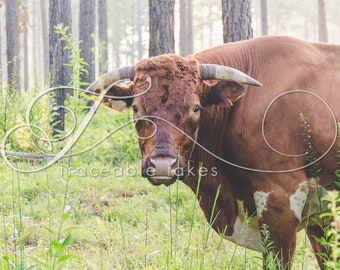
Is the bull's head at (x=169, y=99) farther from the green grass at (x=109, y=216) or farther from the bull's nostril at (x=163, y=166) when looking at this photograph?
the green grass at (x=109, y=216)

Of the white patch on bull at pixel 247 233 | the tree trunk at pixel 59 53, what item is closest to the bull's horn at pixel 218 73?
the white patch on bull at pixel 247 233

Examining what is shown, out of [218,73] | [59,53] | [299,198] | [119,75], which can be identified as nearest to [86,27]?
[59,53]

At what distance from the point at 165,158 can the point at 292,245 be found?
1253 mm

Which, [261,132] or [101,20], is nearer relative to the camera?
[261,132]

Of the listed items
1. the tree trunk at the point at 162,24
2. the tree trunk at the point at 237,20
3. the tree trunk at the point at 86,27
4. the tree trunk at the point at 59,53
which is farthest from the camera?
the tree trunk at the point at 86,27

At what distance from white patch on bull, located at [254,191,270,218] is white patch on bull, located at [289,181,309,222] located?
179 mm

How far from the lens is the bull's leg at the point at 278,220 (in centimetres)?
351

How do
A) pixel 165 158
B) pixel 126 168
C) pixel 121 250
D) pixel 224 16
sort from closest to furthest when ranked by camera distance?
pixel 165 158 < pixel 121 250 < pixel 224 16 < pixel 126 168

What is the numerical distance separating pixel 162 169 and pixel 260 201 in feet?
2.92

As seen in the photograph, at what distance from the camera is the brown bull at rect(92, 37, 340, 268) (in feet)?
11.5

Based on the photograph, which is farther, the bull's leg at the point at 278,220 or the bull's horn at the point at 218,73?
the bull's horn at the point at 218,73

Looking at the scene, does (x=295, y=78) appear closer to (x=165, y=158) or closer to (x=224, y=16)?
(x=165, y=158)

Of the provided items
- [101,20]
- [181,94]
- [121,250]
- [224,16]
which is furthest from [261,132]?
[101,20]

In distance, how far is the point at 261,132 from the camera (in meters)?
3.60
